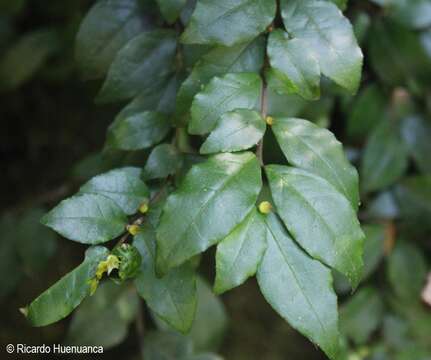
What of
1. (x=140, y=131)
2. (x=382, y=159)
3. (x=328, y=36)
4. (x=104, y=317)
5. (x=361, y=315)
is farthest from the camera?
(x=361, y=315)

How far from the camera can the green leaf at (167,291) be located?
27.2 inches

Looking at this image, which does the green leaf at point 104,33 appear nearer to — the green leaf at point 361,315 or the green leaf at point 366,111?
the green leaf at point 366,111

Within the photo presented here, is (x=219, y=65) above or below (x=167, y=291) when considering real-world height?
above

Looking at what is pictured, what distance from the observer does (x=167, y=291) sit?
2.28ft

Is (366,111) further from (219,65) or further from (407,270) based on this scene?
(219,65)

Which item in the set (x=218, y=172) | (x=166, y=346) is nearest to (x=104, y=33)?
(x=218, y=172)

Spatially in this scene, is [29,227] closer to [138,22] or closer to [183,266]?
[138,22]

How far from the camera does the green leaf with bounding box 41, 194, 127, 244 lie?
679 millimetres

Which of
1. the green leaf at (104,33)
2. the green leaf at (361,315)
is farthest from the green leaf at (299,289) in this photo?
the green leaf at (361,315)

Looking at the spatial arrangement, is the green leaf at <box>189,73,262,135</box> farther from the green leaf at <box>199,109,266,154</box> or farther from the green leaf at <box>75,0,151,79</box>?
the green leaf at <box>75,0,151,79</box>

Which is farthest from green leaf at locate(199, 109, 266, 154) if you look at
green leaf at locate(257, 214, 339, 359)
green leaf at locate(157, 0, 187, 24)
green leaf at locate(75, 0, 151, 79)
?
green leaf at locate(75, 0, 151, 79)

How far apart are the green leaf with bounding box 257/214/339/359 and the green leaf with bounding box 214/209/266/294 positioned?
0.04 feet

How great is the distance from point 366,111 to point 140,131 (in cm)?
66

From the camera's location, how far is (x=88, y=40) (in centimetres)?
94
